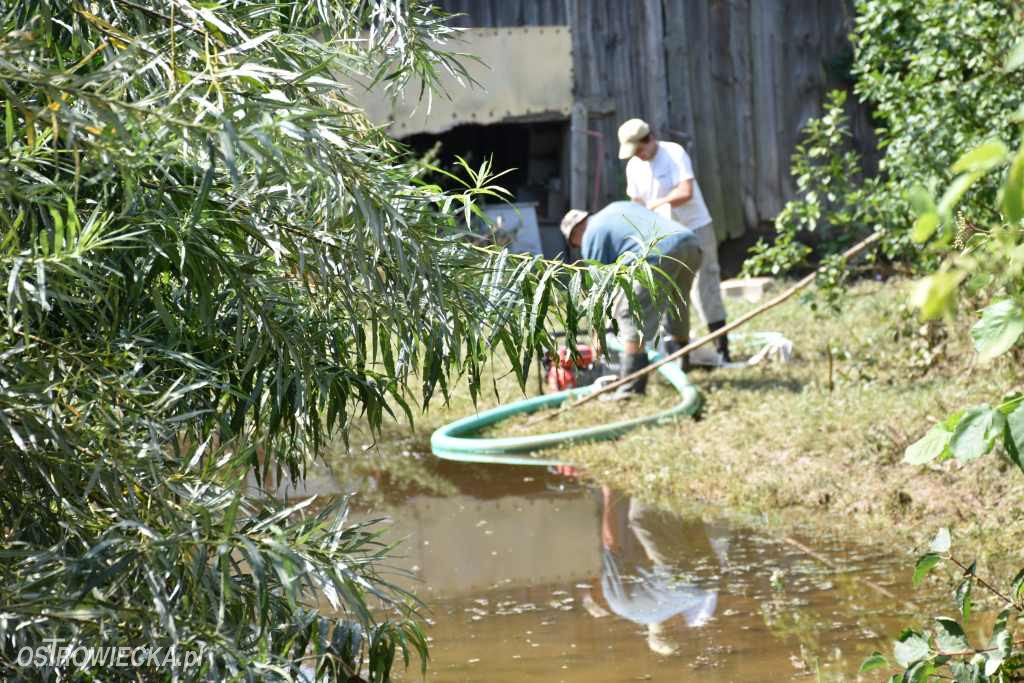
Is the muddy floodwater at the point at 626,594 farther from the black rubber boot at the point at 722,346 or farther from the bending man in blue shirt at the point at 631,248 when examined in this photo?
the black rubber boot at the point at 722,346

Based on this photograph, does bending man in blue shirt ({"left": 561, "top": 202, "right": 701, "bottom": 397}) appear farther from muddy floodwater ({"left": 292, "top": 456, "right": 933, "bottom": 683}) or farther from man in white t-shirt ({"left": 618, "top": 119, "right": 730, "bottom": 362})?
muddy floodwater ({"left": 292, "top": 456, "right": 933, "bottom": 683})

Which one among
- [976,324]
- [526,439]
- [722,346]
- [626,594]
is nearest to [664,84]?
[722,346]

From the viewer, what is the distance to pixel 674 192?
29.3 ft

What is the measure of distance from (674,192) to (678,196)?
0.16ft

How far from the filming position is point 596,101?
43.1ft

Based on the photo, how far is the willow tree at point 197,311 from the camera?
2.00 meters

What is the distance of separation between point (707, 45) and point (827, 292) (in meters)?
6.34

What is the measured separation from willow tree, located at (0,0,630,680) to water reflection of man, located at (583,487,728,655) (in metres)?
2.15

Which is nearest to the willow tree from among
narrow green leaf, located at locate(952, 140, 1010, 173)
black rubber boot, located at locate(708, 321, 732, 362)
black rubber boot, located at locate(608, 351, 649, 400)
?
narrow green leaf, located at locate(952, 140, 1010, 173)

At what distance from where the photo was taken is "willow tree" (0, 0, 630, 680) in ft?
6.57

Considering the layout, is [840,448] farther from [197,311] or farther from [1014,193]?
[1014,193]

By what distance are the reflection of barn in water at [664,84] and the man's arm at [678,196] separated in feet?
13.8

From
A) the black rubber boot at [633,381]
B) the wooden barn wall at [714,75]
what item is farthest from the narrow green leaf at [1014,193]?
the wooden barn wall at [714,75]

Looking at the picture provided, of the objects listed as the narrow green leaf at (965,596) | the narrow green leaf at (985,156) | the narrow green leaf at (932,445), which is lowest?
the narrow green leaf at (965,596)
